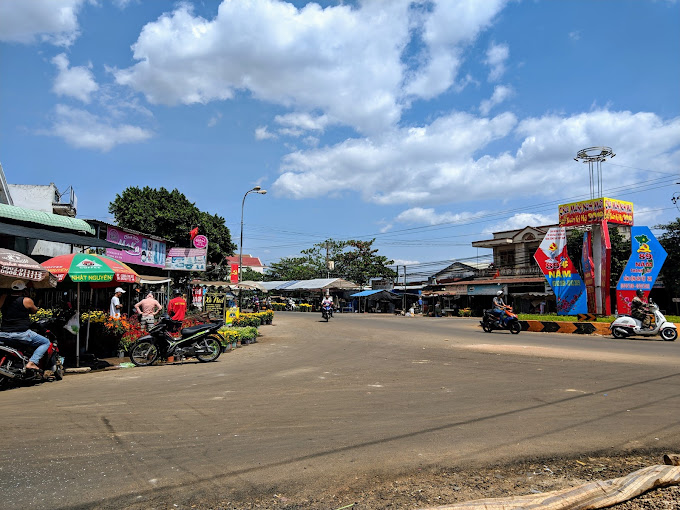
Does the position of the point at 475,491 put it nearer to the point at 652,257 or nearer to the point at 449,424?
the point at 449,424

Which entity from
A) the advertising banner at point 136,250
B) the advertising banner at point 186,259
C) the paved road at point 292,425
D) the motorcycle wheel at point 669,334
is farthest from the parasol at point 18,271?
the motorcycle wheel at point 669,334

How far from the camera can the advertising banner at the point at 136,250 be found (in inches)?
806

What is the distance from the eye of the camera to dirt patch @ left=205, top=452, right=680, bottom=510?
3596 millimetres

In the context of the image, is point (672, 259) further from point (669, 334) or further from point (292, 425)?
point (292, 425)

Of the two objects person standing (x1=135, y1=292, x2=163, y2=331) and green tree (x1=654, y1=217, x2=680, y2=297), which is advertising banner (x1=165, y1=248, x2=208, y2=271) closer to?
person standing (x1=135, y1=292, x2=163, y2=331)

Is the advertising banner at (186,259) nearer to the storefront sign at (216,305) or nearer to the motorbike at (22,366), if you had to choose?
the storefront sign at (216,305)

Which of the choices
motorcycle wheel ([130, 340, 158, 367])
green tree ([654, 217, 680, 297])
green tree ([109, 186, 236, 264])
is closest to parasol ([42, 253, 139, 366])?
motorcycle wheel ([130, 340, 158, 367])

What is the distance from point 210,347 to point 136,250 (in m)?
A: 12.8

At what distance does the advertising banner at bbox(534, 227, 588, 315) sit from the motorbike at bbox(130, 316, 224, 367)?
21950 mm

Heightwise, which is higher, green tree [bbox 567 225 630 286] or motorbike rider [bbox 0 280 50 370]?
green tree [bbox 567 225 630 286]

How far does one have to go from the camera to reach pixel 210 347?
11.7 m

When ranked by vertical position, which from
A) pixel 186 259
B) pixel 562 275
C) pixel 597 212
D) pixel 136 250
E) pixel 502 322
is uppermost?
pixel 597 212

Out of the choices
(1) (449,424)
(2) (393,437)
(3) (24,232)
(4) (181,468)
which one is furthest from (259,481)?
(3) (24,232)

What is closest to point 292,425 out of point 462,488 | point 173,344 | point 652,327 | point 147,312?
point 462,488
